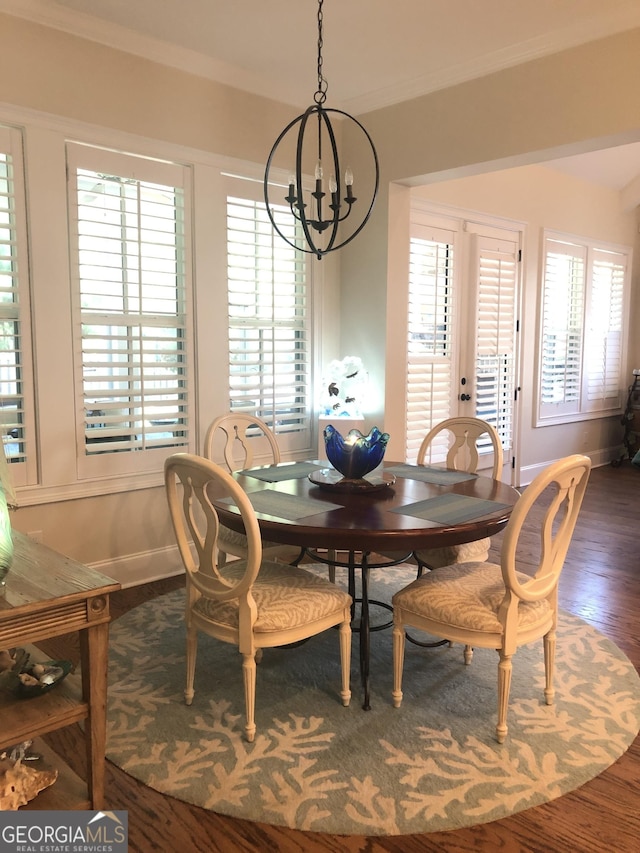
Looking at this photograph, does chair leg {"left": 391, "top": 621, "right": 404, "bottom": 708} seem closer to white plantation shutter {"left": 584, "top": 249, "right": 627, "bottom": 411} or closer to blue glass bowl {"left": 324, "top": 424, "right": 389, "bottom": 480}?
blue glass bowl {"left": 324, "top": 424, "right": 389, "bottom": 480}

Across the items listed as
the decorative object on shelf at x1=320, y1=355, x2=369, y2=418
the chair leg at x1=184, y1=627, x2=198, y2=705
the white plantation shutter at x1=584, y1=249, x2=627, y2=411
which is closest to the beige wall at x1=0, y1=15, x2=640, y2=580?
the decorative object on shelf at x1=320, y1=355, x2=369, y2=418

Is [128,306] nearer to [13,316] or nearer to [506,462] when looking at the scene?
[13,316]

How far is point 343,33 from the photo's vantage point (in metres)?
3.39

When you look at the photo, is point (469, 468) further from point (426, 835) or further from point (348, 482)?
point (426, 835)

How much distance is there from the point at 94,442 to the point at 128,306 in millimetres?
737

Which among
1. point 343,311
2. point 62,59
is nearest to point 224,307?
point 343,311

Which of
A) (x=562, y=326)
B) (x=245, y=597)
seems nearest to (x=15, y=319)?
(x=245, y=597)

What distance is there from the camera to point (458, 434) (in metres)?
3.36

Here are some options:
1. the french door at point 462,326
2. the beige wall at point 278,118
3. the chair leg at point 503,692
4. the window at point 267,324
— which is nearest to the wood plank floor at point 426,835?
the chair leg at point 503,692

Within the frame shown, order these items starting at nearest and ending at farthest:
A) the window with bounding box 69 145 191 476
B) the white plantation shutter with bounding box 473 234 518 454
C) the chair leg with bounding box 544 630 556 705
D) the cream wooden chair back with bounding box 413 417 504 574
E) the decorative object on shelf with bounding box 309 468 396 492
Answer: the chair leg with bounding box 544 630 556 705
the decorative object on shelf with bounding box 309 468 396 492
the cream wooden chair back with bounding box 413 417 504 574
the window with bounding box 69 145 191 476
the white plantation shutter with bounding box 473 234 518 454

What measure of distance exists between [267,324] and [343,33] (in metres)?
1.64

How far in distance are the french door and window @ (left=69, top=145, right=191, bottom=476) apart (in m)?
1.77

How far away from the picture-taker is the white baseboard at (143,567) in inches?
143

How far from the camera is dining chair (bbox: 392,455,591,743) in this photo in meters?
2.17
